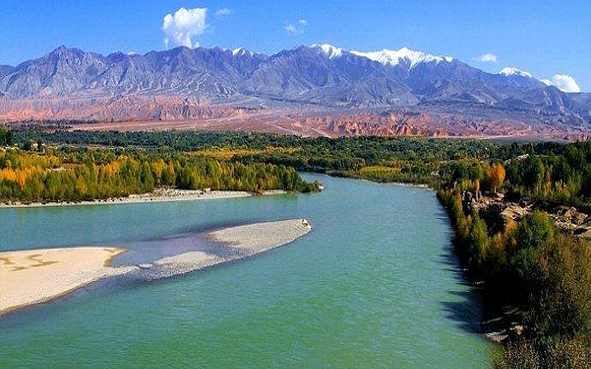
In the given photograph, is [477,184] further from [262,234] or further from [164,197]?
[164,197]

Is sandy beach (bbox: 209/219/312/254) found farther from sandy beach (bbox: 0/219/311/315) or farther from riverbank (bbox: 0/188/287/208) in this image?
riverbank (bbox: 0/188/287/208)

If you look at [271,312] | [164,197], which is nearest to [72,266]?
[271,312]

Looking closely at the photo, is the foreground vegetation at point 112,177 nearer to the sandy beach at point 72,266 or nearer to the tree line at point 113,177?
the tree line at point 113,177

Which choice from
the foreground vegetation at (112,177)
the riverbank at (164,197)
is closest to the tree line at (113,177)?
the foreground vegetation at (112,177)

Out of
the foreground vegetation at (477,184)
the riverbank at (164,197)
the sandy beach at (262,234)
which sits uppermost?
the foreground vegetation at (477,184)

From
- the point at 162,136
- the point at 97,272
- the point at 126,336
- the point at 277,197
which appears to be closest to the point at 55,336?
the point at 126,336

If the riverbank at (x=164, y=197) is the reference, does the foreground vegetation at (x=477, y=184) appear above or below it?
above

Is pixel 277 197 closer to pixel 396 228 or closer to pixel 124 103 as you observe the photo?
pixel 396 228

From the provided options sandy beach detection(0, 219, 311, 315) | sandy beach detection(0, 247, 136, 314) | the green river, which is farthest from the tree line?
sandy beach detection(0, 247, 136, 314)
